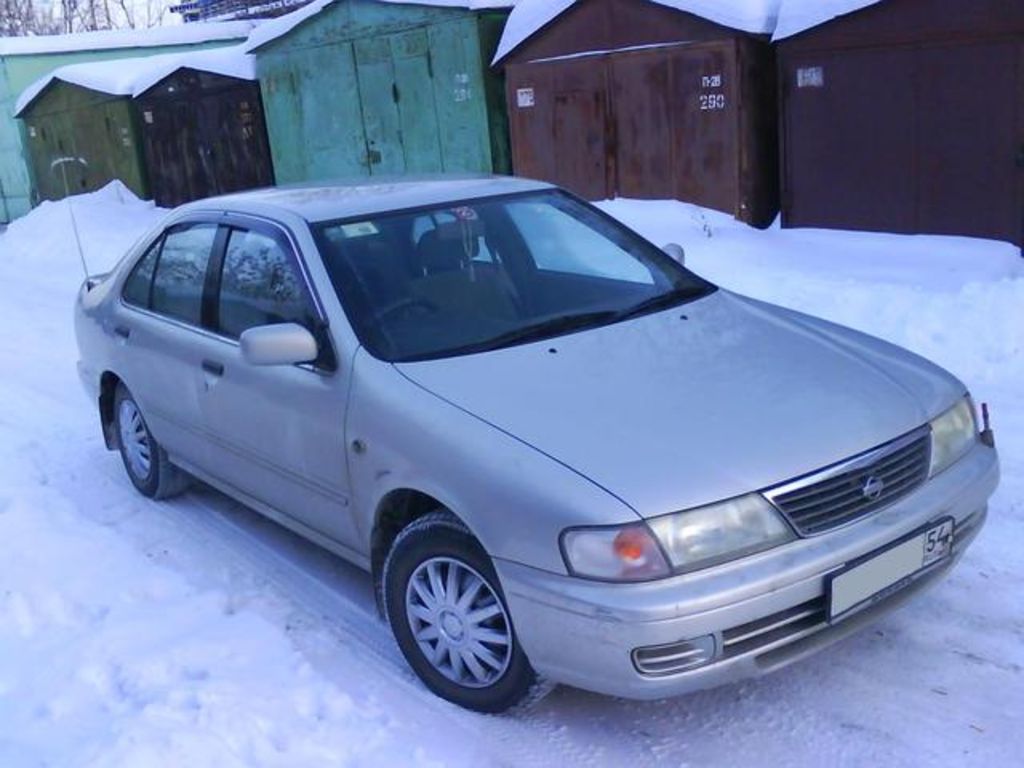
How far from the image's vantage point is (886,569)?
299cm

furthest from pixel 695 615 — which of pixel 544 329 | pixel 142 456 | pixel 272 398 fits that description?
pixel 142 456

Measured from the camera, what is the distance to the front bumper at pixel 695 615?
8.91 ft

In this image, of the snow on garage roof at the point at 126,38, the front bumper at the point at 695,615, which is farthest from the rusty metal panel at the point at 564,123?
the snow on garage roof at the point at 126,38

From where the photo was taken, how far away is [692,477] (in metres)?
2.84

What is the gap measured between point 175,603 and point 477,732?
146 centimetres

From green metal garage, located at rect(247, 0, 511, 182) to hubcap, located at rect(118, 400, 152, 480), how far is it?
23.8ft

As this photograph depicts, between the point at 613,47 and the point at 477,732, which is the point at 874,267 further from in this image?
the point at 477,732

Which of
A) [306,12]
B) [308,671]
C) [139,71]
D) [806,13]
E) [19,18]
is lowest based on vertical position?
[308,671]

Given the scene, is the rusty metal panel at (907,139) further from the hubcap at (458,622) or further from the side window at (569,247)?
the hubcap at (458,622)

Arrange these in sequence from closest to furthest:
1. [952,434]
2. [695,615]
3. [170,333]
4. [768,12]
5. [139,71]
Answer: [695,615] → [952,434] → [170,333] → [768,12] → [139,71]

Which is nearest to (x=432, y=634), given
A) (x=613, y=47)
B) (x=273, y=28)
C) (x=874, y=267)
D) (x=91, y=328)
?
(x=91, y=328)

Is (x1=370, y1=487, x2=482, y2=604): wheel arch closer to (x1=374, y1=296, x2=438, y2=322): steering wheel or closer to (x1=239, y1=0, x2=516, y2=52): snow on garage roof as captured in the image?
(x1=374, y1=296, x2=438, y2=322): steering wheel

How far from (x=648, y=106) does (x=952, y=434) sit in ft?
24.0

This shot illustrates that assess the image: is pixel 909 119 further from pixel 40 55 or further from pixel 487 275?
pixel 40 55
